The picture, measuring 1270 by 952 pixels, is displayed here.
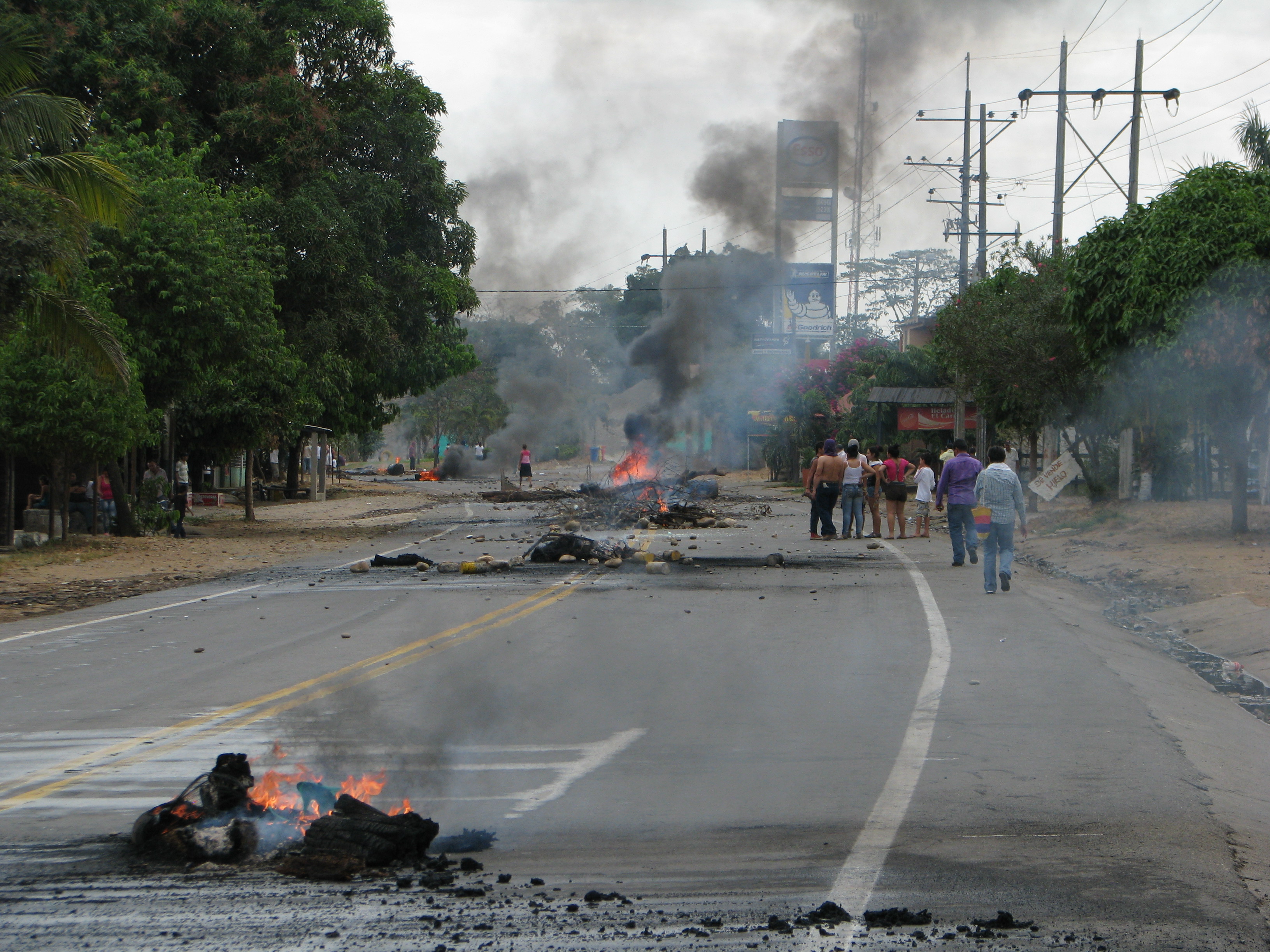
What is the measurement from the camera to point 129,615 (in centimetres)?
1329

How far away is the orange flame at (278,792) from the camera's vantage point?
17.6 ft

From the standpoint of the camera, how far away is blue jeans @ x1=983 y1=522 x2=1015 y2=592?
1381 centimetres

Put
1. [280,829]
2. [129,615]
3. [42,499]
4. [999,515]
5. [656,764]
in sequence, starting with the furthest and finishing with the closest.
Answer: [42,499] → [999,515] → [129,615] → [656,764] → [280,829]

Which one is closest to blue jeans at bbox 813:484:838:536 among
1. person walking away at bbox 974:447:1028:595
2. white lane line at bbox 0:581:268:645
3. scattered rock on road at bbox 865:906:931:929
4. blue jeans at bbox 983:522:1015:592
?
person walking away at bbox 974:447:1028:595

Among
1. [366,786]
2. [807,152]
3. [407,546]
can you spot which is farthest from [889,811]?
[807,152]

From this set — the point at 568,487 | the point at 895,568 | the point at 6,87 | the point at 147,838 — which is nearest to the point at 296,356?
the point at 6,87

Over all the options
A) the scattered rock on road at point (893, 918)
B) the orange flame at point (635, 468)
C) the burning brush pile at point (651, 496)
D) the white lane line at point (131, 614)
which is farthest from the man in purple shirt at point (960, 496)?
the orange flame at point (635, 468)

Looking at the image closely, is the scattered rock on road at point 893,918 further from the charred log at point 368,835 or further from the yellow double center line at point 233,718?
the yellow double center line at point 233,718

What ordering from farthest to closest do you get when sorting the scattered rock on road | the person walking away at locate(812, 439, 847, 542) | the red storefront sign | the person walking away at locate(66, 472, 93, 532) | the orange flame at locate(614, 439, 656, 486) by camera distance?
1. the red storefront sign
2. the orange flame at locate(614, 439, 656, 486)
3. the person walking away at locate(66, 472, 93, 532)
4. the person walking away at locate(812, 439, 847, 542)
5. the scattered rock on road

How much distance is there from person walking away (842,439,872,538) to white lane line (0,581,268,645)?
9994 millimetres

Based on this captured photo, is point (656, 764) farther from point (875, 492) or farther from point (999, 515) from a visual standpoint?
point (875, 492)

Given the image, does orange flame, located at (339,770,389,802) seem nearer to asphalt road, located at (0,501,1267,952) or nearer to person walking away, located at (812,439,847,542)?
asphalt road, located at (0,501,1267,952)

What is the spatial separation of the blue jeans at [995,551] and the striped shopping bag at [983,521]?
3 centimetres

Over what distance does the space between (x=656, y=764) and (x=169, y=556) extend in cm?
1704
